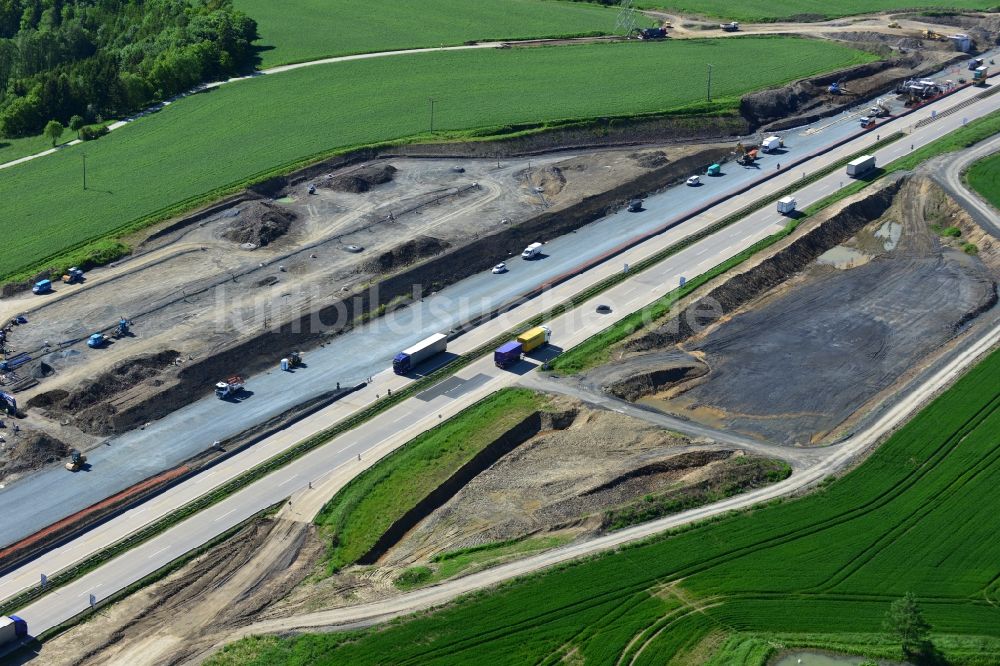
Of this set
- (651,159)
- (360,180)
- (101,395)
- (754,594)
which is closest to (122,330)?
(101,395)

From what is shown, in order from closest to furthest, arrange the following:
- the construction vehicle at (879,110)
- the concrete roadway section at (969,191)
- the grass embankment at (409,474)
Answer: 1. the grass embankment at (409,474)
2. the concrete roadway section at (969,191)
3. the construction vehicle at (879,110)

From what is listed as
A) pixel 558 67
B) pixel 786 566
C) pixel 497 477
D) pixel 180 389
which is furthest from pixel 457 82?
pixel 786 566

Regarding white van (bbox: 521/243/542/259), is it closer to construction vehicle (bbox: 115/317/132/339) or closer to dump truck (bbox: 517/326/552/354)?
dump truck (bbox: 517/326/552/354)

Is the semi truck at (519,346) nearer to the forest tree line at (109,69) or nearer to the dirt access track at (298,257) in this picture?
the dirt access track at (298,257)

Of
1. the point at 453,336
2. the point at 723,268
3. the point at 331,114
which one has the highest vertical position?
the point at 331,114

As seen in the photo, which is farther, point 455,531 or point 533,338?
point 533,338

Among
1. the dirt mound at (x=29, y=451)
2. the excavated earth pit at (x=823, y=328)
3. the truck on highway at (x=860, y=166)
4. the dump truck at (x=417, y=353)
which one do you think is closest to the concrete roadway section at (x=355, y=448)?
the dump truck at (x=417, y=353)

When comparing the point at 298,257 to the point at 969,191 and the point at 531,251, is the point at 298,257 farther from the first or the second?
the point at 969,191
